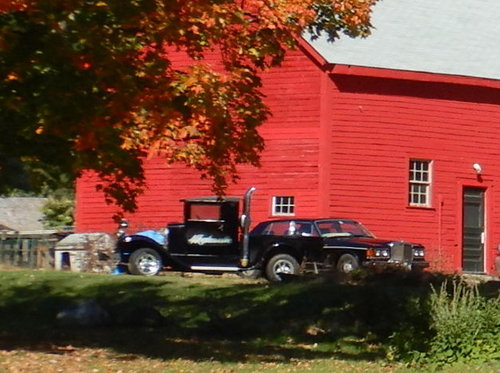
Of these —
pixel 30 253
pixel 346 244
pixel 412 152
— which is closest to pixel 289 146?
pixel 412 152

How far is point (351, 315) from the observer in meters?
20.1

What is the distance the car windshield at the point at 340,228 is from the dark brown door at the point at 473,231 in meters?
6.33

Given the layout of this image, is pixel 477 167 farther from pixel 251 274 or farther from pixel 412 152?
pixel 251 274

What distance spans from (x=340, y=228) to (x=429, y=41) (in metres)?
8.62

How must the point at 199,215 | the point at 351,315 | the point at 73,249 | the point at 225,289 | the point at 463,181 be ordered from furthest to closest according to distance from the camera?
1. the point at 463,181
2. the point at 73,249
3. the point at 199,215
4. the point at 225,289
5. the point at 351,315

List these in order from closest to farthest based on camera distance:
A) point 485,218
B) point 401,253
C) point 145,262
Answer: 1. point 401,253
2. point 145,262
3. point 485,218

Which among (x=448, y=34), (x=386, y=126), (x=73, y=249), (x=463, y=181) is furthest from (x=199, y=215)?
(x=448, y=34)

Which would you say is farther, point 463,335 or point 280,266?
point 280,266

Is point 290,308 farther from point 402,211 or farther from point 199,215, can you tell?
point 402,211

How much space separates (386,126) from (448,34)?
469 centimetres

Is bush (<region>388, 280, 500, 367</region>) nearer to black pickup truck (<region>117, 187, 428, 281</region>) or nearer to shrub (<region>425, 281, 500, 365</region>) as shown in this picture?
shrub (<region>425, 281, 500, 365</region>)

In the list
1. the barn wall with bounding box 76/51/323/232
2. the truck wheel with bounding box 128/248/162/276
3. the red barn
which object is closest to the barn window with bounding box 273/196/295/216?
the red barn

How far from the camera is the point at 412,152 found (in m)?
32.2

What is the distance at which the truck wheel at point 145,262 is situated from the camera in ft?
90.5
